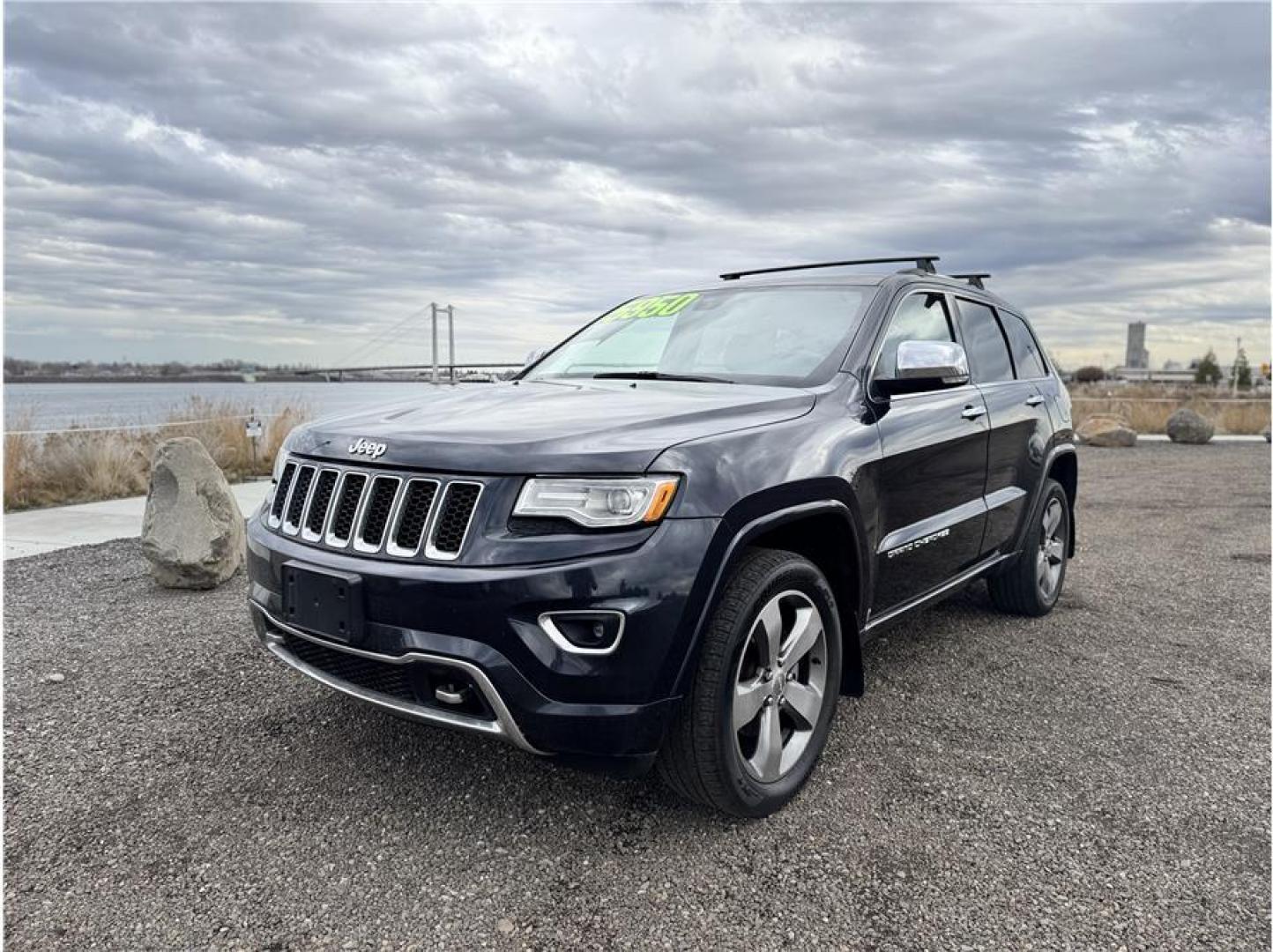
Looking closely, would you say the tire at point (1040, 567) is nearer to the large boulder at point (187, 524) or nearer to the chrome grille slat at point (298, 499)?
the chrome grille slat at point (298, 499)

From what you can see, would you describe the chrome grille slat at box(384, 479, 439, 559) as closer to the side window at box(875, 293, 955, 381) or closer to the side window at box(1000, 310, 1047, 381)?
the side window at box(875, 293, 955, 381)

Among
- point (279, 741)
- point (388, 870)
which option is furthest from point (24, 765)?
point (388, 870)

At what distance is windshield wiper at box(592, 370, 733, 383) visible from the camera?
3.52 metres

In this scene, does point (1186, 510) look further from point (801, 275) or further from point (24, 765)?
point (24, 765)

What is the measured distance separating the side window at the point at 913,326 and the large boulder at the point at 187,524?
4.15 meters

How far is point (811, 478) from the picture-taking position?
292 cm

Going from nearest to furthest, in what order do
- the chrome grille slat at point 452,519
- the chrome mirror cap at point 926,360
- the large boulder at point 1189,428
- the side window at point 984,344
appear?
the chrome grille slat at point 452,519
the chrome mirror cap at point 926,360
the side window at point 984,344
the large boulder at point 1189,428

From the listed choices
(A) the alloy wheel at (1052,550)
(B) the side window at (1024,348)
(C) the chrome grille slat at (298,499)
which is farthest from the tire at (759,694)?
(B) the side window at (1024,348)

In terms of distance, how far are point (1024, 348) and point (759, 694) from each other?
3.33 meters

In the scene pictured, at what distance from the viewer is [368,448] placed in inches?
108

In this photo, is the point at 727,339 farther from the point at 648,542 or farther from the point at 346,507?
the point at 346,507

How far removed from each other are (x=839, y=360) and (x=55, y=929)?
2962 mm

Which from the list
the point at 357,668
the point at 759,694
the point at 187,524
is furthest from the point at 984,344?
the point at 187,524

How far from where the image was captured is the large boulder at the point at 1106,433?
16875 mm
